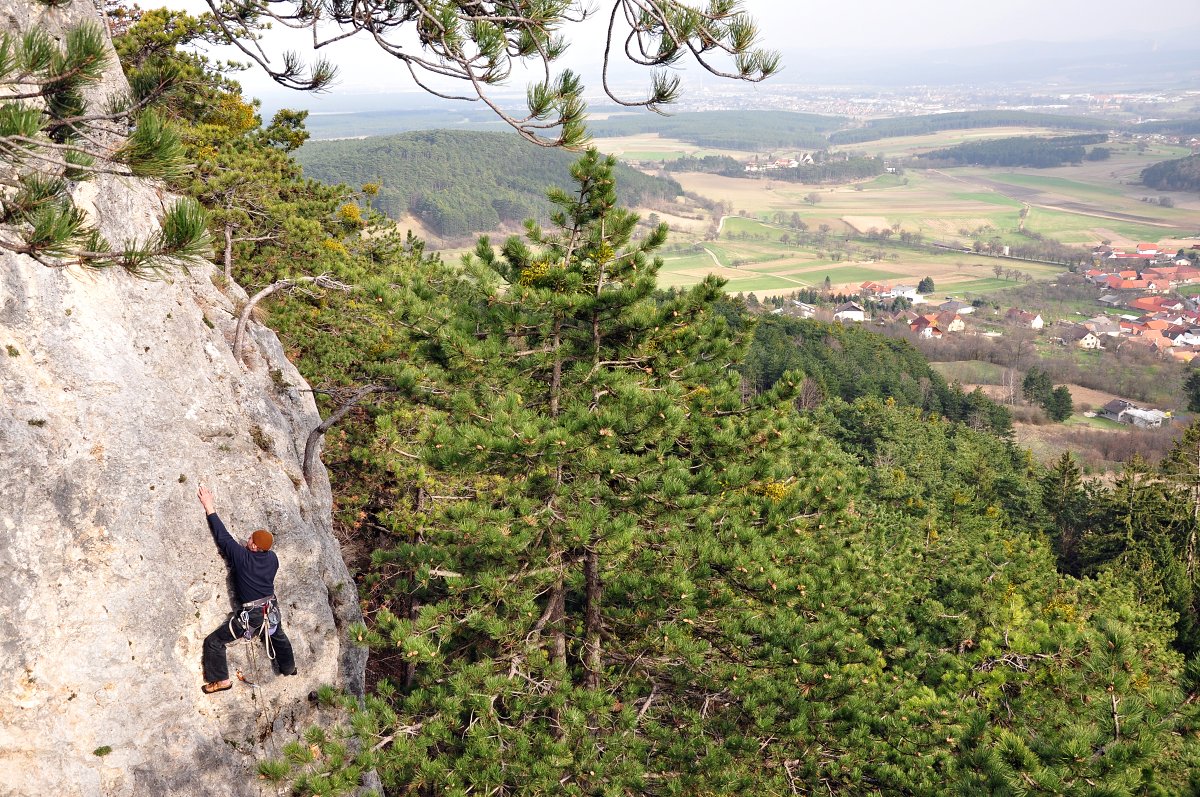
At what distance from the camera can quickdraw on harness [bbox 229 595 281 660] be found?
697cm

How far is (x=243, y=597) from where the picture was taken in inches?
279

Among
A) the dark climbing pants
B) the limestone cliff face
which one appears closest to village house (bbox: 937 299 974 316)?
the limestone cliff face

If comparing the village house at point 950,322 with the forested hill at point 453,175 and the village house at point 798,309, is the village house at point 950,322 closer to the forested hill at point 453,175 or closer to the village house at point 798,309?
the village house at point 798,309

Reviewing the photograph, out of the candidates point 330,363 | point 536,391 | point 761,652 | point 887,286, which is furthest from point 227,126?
point 887,286

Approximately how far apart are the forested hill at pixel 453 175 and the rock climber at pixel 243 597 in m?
96.3

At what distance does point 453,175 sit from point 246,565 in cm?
13344

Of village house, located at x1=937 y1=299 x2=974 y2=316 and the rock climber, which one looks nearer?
the rock climber

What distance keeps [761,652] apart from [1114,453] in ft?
218

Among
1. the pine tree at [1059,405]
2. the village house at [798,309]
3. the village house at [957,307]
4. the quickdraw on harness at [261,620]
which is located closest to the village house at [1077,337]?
the village house at [957,307]

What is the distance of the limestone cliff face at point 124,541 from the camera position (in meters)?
5.96

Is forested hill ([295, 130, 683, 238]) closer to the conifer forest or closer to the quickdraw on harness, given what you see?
the conifer forest

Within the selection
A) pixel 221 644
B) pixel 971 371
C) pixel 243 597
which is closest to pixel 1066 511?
pixel 243 597

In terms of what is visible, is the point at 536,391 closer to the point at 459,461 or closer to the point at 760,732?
the point at 459,461

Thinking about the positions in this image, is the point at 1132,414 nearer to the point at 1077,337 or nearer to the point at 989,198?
the point at 1077,337
